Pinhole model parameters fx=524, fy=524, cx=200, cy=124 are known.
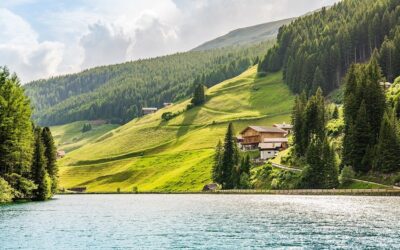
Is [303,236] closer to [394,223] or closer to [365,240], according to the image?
[365,240]

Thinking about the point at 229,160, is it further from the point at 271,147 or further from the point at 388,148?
the point at 388,148

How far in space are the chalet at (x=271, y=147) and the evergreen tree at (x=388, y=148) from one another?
60.0m

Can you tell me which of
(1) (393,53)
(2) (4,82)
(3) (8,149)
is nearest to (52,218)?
(3) (8,149)

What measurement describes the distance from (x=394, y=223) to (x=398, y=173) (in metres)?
60.7

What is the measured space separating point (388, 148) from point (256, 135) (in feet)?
266

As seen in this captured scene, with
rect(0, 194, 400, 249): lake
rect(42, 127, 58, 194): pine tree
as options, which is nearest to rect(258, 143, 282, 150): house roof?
rect(42, 127, 58, 194): pine tree

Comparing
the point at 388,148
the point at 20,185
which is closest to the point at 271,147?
the point at 388,148

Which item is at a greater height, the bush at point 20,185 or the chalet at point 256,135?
the chalet at point 256,135

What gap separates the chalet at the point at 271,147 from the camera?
174m

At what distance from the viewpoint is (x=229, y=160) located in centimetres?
15475

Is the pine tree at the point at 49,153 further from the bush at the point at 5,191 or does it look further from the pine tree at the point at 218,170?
the pine tree at the point at 218,170

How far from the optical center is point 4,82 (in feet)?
301

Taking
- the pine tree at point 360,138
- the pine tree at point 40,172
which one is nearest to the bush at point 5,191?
the pine tree at point 40,172

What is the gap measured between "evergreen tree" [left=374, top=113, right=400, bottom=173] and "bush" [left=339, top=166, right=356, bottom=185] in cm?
631
